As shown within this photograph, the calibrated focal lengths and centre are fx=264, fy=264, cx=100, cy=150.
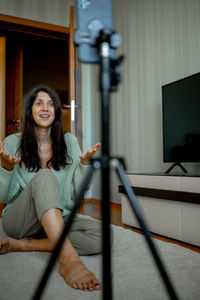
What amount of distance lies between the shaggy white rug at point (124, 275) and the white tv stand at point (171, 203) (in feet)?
0.50

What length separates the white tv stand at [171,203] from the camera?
60.5 inches

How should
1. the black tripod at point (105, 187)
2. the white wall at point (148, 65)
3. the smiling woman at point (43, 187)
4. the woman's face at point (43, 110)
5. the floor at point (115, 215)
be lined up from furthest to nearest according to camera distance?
the white wall at point (148, 65) → the floor at point (115, 215) → the woman's face at point (43, 110) → the smiling woman at point (43, 187) → the black tripod at point (105, 187)

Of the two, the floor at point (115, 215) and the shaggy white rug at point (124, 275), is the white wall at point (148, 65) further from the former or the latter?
the shaggy white rug at point (124, 275)

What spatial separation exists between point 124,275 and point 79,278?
0.75 ft

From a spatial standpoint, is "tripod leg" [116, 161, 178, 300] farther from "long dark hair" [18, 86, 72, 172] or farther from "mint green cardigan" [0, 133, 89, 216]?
"long dark hair" [18, 86, 72, 172]

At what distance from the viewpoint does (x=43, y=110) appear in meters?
1.45

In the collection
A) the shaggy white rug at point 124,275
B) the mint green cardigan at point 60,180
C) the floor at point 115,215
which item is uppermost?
the mint green cardigan at point 60,180

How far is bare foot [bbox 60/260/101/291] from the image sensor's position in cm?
95

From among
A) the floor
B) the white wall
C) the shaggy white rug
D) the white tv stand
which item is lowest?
the floor

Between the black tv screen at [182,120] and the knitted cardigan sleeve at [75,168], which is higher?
the black tv screen at [182,120]

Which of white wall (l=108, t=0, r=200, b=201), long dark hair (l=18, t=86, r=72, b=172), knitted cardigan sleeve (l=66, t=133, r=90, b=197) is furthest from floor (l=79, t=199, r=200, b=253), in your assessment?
long dark hair (l=18, t=86, r=72, b=172)

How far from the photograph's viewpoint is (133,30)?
290 centimetres

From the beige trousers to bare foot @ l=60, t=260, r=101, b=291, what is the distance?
0.76 ft

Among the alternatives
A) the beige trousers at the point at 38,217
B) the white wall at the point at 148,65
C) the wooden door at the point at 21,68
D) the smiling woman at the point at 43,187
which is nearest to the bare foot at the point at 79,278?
the smiling woman at the point at 43,187
